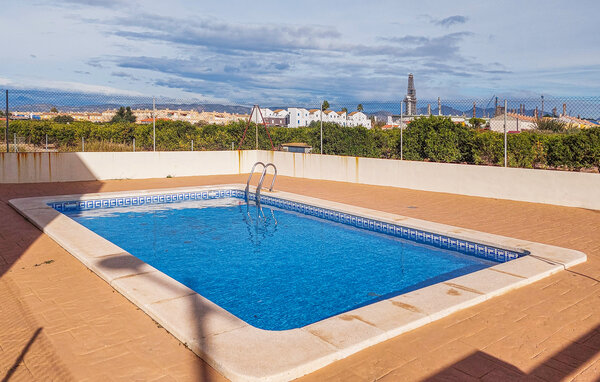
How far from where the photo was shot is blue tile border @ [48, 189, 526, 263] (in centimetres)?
655

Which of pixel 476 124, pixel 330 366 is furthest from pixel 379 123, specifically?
pixel 330 366

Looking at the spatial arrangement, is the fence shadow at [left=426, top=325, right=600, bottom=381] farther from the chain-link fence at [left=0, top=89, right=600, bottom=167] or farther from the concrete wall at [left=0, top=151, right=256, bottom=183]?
the concrete wall at [left=0, top=151, right=256, bottom=183]

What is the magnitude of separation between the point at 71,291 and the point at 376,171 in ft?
32.7

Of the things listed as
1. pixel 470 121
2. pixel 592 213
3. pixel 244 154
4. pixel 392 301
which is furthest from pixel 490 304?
pixel 244 154

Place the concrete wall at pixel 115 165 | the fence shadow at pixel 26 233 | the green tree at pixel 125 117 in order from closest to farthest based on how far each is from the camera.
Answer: the fence shadow at pixel 26 233
the concrete wall at pixel 115 165
the green tree at pixel 125 117

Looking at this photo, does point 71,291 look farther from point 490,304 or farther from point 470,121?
point 470,121

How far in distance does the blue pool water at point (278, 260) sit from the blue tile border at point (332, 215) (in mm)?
166

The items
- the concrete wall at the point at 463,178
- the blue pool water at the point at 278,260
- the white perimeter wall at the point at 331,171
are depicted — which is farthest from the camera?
the white perimeter wall at the point at 331,171

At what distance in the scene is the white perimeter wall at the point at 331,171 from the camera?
9500 millimetres

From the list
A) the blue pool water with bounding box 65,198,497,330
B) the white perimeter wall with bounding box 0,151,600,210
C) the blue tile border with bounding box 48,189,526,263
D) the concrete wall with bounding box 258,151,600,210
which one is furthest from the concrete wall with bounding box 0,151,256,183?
the blue pool water with bounding box 65,198,497,330

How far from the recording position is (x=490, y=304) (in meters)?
4.18

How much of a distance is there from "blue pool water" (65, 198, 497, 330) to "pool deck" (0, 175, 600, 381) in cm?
137

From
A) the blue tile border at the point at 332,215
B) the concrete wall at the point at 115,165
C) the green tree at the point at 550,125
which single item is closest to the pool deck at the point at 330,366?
the blue tile border at the point at 332,215

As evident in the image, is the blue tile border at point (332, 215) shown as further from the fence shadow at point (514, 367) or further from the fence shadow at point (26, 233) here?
the fence shadow at point (514, 367)
